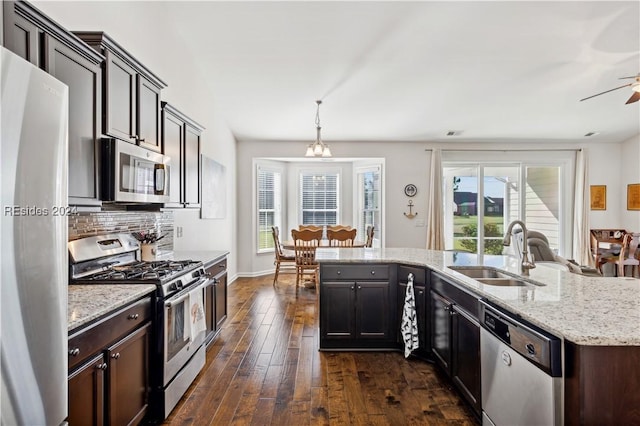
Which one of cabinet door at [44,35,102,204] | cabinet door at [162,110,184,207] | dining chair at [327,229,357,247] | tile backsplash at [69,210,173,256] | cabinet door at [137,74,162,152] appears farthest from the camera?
dining chair at [327,229,357,247]

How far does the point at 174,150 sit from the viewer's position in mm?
2955

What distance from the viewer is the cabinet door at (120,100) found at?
77.6 inches

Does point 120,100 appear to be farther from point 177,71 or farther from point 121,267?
point 177,71

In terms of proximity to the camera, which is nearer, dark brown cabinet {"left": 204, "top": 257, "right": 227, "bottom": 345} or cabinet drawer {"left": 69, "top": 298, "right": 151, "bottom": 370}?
cabinet drawer {"left": 69, "top": 298, "right": 151, "bottom": 370}

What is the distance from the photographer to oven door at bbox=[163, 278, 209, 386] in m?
2.10

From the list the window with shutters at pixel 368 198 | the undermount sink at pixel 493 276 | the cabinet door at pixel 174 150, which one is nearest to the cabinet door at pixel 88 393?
the cabinet door at pixel 174 150

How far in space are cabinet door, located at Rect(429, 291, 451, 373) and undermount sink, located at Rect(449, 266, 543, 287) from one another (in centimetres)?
29

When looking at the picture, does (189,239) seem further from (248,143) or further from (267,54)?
(248,143)

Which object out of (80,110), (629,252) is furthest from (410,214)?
(80,110)

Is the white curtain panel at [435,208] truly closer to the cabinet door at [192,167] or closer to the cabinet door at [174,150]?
the cabinet door at [192,167]

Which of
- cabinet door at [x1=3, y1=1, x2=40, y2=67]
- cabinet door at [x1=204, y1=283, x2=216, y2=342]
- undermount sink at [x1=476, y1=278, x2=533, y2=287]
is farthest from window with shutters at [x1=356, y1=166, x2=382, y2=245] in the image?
cabinet door at [x1=3, y1=1, x2=40, y2=67]

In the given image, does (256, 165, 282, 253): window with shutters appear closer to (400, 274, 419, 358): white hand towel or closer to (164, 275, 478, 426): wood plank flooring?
(164, 275, 478, 426): wood plank flooring

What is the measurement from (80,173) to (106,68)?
25.6 inches

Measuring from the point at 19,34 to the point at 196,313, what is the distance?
1.83 m
